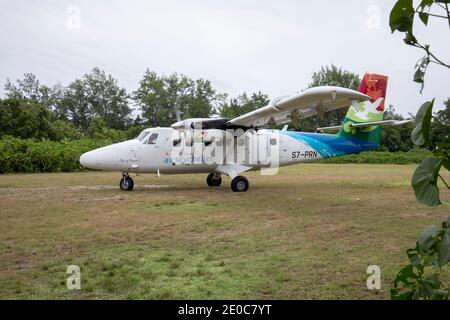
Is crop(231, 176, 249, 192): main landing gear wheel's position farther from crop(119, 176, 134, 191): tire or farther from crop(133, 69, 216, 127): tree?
crop(133, 69, 216, 127): tree

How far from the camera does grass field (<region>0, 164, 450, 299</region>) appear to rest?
12.9 feet

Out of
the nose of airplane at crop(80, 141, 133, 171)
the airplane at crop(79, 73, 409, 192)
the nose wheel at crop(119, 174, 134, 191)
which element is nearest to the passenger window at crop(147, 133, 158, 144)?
the airplane at crop(79, 73, 409, 192)

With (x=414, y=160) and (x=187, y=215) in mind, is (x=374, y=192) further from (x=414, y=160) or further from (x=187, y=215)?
(x=414, y=160)

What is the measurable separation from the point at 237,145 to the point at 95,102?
5033 cm

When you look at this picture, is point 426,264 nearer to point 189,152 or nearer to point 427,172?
point 427,172

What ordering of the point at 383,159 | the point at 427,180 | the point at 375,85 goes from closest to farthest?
the point at 427,180
the point at 375,85
the point at 383,159

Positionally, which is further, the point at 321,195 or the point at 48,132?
the point at 48,132

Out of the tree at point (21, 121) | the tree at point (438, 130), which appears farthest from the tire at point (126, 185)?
the tree at point (21, 121)

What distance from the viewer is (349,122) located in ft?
47.3

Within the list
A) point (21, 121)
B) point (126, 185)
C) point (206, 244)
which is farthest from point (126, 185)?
point (21, 121)

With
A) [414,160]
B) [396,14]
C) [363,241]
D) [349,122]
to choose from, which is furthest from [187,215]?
[414,160]

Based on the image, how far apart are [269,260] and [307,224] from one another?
8.10 ft

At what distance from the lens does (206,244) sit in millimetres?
5781

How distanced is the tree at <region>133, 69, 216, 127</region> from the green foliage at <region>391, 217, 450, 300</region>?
34.8 meters
